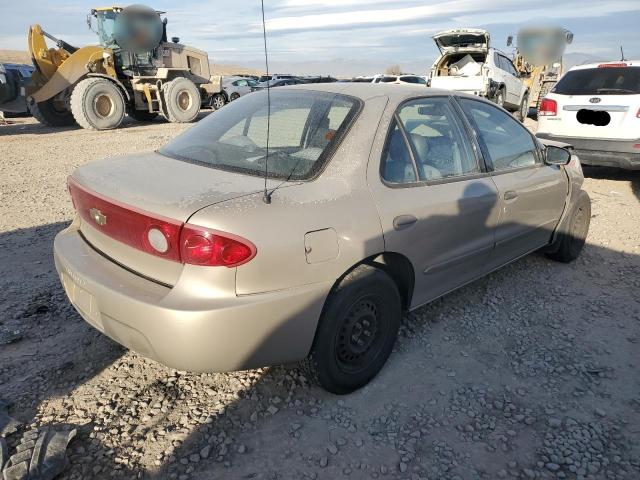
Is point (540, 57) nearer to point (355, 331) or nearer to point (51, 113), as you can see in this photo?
point (51, 113)

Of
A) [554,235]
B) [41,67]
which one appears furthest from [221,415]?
[41,67]

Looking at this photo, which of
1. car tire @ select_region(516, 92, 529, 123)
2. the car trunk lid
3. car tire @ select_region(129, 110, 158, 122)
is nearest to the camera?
the car trunk lid

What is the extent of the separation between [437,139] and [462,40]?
45.4ft

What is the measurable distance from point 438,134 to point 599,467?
6.27ft

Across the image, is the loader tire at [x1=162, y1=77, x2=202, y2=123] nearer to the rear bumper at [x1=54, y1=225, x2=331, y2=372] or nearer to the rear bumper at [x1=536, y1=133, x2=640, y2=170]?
the rear bumper at [x1=536, y1=133, x2=640, y2=170]

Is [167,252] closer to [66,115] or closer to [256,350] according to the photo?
[256,350]

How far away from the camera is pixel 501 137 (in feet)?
11.4

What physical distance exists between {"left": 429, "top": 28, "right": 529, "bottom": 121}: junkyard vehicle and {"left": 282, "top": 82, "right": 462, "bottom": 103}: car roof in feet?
36.4

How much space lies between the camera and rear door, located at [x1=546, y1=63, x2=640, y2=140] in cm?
636

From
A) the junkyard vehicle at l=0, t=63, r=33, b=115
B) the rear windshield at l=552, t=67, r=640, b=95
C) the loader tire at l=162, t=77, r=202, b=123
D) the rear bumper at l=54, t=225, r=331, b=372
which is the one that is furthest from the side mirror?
the junkyard vehicle at l=0, t=63, r=33, b=115

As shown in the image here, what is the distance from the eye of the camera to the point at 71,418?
235cm

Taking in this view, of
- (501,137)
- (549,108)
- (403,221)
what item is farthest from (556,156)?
(549,108)

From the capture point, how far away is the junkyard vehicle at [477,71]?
44.8ft

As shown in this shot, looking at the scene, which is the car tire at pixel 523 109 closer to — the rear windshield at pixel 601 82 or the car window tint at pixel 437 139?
the rear windshield at pixel 601 82
